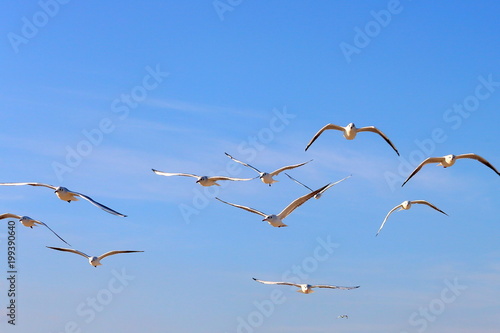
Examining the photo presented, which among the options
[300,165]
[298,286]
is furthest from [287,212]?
[298,286]

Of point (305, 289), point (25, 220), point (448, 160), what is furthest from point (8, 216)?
point (448, 160)

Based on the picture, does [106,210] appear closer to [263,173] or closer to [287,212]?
[287,212]

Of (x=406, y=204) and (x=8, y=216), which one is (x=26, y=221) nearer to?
(x=8, y=216)

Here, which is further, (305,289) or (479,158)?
(305,289)

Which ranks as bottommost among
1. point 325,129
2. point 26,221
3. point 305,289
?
point 305,289

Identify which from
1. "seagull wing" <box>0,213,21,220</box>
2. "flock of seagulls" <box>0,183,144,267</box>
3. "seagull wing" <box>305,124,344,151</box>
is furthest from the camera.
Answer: "seagull wing" <box>0,213,21,220</box>

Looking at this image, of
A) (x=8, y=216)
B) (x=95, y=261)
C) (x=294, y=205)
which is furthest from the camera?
(x=95, y=261)

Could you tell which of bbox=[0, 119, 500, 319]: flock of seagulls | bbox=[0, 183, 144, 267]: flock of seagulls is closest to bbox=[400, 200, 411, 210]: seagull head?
bbox=[0, 119, 500, 319]: flock of seagulls

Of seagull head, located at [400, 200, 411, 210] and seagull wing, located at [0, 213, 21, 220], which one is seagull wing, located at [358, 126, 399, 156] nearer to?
seagull head, located at [400, 200, 411, 210]

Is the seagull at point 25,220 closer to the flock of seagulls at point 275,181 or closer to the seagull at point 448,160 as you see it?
the flock of seagulls at point 275,181

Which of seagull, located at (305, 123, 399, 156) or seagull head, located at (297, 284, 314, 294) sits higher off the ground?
seagull, located at (305, 123, 399, 156)

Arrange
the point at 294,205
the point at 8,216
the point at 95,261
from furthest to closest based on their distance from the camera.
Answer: the point at 95,261, the point at 8,216, the point at 294,205

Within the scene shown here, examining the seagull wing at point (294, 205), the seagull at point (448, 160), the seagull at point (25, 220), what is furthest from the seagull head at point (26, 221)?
the seagull at point (448, 160)

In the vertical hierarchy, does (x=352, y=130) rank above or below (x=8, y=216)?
above
